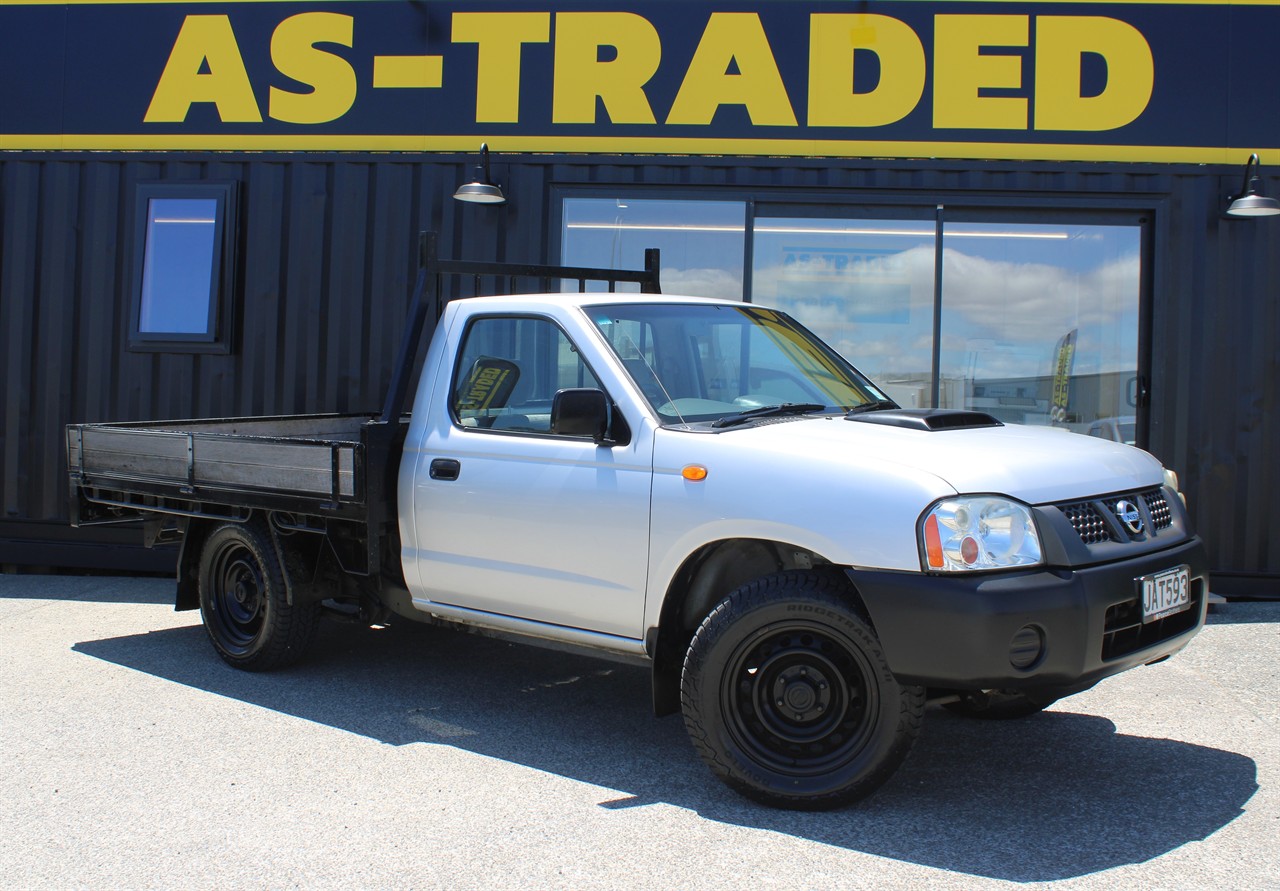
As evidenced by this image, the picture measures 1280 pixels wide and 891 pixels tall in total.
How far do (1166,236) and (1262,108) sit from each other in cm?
111

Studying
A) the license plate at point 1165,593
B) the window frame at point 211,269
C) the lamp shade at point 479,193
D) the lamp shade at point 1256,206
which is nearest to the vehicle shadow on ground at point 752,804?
the license plate at point 1165,593

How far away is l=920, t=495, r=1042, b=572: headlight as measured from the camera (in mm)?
3693

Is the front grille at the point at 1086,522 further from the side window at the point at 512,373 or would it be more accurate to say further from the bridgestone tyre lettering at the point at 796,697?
the side window at the point at 512,373

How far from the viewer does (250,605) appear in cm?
598

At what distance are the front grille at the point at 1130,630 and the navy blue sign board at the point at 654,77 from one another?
16.4 feet

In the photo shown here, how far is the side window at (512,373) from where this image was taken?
4863 millimetres

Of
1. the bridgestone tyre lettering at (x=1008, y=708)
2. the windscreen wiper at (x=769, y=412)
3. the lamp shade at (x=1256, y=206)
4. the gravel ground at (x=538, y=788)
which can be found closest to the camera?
the gravel ground at (x=538, y=788)

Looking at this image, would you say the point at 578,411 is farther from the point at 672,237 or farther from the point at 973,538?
the point at 672,237

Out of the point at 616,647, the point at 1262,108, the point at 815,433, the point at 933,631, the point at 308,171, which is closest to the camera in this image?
the point at 933,631

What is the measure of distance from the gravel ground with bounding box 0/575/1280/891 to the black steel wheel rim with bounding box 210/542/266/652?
0.67 ft

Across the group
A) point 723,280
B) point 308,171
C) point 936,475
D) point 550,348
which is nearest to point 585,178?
point 723,280

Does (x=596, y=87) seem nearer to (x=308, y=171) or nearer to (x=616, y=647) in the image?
(x=308, y=171)

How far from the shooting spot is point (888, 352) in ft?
27.7

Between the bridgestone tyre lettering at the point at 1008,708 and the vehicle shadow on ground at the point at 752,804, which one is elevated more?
the bridgestone tyre lettering at the point at 1008,708
